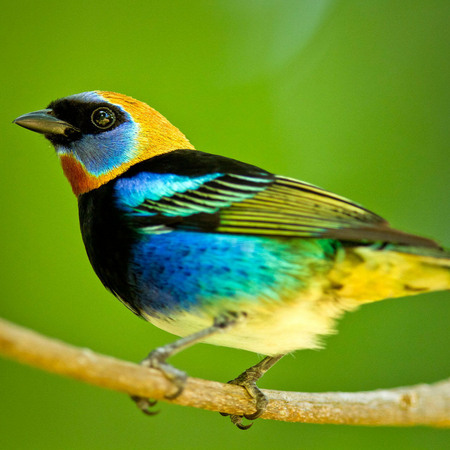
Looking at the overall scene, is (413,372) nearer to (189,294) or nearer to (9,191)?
(189,294)

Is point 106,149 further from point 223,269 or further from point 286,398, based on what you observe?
point 286,398

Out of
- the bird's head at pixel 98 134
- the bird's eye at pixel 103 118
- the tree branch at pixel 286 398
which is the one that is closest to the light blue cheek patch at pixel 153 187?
the bird's head at pixel 98 134

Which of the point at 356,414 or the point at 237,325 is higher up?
the point at 237,325

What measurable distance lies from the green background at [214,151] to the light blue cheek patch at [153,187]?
1.81m

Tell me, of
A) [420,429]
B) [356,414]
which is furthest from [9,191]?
[420,429]

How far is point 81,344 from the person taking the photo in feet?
16.3

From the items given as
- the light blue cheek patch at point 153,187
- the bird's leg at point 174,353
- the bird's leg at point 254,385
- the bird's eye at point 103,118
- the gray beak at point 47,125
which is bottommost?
the bird's leg at point 254,385

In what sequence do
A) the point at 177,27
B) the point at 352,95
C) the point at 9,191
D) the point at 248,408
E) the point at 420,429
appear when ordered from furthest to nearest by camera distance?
the point at 352,95
the point at 177,27
the point at 9,191
the point at 420,429
the point at 248,408

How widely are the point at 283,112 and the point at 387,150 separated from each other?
1085mm

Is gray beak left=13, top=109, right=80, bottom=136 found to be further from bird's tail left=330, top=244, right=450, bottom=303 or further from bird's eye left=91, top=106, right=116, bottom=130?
A: bird's tail left=330, top=244, right=450, bottom=303

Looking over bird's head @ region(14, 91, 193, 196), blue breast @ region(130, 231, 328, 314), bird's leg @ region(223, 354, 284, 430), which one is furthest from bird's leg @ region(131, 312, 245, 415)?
bird's head @ region(14, 91, 193, 196)

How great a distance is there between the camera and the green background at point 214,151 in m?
5.01

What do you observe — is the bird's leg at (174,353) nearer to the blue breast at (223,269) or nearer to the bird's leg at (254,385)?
the blue breast at (223,269)

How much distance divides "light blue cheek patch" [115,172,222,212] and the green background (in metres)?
1.81
